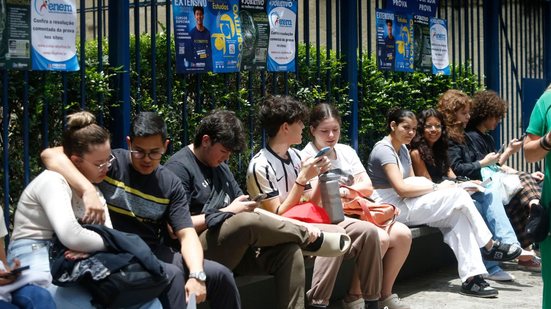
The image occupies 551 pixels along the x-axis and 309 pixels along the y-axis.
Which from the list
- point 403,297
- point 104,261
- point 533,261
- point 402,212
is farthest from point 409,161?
point 104,261

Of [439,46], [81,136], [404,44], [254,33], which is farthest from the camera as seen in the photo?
[439,46]

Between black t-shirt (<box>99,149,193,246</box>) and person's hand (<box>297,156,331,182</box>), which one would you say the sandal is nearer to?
person's hand (<box>297,156,331,182</box>)

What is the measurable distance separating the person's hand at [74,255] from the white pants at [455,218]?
11.0 feet

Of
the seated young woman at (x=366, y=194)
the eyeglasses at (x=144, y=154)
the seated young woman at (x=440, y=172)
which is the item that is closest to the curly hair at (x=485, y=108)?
the seated young woman at (x=440, y=172)

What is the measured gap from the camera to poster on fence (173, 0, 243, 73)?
6.14 m

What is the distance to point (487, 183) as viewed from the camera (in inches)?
301

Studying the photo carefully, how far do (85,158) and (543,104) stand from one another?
2412 millimetres

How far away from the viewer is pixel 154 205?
483 centimetres

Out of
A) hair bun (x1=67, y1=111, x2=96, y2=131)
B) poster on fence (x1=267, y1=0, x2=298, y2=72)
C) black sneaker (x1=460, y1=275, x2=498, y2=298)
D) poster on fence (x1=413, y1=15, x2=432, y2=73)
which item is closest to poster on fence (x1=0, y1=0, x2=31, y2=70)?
hair bun (x1=67, y1=111, x2=96, y2=131)

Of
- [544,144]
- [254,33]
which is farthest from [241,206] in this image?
[254,33]

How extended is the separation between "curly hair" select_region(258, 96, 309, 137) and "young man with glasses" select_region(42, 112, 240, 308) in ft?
3.95

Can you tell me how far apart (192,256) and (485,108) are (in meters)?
4.44

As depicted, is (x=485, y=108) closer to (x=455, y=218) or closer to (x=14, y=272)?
(x=455, y=218)

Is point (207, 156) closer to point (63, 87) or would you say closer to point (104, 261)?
point (63, 87)
